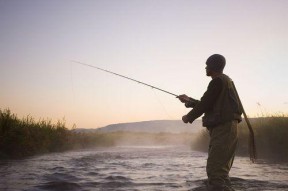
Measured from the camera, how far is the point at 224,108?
5.16 metres

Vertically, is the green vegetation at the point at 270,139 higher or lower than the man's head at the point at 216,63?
lower

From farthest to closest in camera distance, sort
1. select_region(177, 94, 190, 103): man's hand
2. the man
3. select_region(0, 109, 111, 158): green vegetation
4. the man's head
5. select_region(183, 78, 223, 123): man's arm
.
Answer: select_region(0, 109, 111, 158): green vegetation < select_region(177, 94, 190, 103): man's hand < the man's head < select_region(183, 78, 223, 123): man's arm < the man

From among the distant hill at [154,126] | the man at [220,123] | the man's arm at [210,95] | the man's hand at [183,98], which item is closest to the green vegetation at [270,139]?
the man's hand at [183,98]

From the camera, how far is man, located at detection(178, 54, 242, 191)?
16.5ft

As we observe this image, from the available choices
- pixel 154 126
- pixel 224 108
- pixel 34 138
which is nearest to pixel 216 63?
pixel 224 108

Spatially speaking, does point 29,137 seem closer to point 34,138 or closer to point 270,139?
point 34,138

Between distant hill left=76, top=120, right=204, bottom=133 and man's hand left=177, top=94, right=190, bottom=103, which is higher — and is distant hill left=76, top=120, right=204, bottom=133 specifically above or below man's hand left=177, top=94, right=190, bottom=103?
above

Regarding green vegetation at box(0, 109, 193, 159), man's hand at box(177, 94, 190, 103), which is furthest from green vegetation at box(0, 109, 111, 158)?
man's hand at box(177, 94, 190, 103)

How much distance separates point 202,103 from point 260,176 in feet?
16.3

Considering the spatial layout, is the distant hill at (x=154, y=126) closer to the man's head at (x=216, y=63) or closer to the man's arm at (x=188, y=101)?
the man's arm at (x=188, y=101)

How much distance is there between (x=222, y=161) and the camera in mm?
5070

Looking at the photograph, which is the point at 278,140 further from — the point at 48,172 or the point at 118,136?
the point at 118,136

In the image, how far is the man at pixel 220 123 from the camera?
5039mm

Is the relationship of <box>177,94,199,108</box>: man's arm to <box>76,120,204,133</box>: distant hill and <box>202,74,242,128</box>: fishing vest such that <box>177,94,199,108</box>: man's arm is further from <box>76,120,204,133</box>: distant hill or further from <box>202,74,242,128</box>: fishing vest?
<box>76,120,204,133</box>: distant hill
